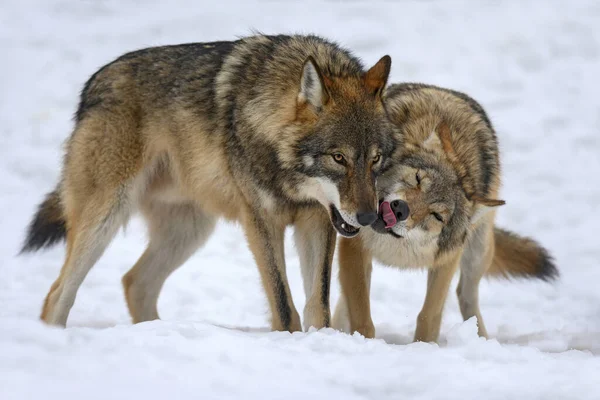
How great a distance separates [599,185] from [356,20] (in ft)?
15.1

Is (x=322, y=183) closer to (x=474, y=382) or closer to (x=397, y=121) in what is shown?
(x=397, y=121)

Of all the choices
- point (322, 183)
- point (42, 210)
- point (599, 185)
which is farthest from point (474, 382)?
point (599, 185)

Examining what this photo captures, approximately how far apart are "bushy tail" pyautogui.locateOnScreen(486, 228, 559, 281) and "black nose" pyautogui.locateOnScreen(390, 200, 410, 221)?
1926 millimetres

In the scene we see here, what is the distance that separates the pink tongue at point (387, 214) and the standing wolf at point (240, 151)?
273 mm

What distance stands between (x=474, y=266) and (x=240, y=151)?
210 cm

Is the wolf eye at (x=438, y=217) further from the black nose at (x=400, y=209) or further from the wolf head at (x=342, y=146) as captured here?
the wolf head at (x=342, y=146)

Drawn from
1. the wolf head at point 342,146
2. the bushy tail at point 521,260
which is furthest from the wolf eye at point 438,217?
the bushy tail at point 521,260

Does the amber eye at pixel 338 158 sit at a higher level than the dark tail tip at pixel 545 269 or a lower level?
higher

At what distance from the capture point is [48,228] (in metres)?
6.13

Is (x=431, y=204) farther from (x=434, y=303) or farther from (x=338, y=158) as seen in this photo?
(x=434, y=303)

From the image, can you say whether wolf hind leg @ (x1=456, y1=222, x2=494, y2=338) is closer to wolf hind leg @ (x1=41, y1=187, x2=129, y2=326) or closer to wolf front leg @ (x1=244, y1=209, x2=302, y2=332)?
wolf front leg @ (x1=244, y1=209, x2=302, y2=332)

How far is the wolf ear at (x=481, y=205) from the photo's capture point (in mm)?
5191

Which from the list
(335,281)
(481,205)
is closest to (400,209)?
(481,205)

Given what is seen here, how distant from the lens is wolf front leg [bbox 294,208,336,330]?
17.1 ft
